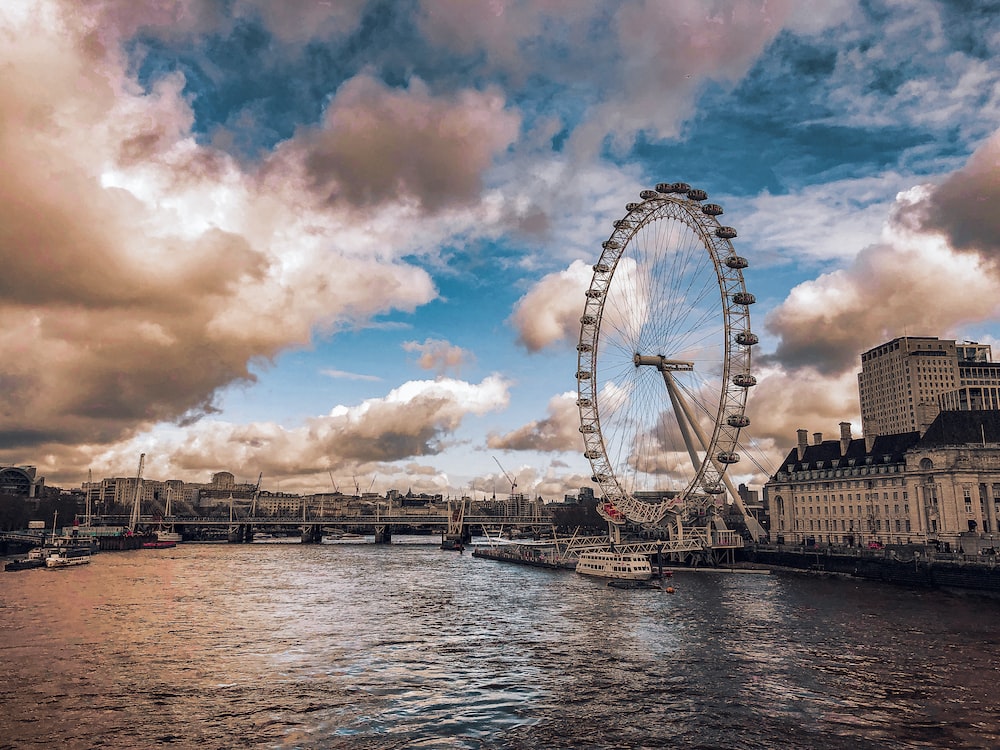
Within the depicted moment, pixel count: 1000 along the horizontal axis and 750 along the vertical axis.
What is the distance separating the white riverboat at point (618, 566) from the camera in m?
90.4

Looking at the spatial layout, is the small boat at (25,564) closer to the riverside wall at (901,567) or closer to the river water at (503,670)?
the river water at (503,670)

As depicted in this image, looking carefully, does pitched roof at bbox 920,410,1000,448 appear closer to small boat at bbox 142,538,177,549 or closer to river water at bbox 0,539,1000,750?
river water at bbox 0,539,1000,750

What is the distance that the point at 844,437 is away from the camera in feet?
412

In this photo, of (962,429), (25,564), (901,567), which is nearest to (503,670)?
(901,567)

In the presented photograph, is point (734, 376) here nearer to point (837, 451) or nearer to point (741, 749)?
point (837, 451)

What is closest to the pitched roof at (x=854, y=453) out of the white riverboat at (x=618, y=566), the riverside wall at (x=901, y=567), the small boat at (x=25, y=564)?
the riverside wall at (x=901, y=567)

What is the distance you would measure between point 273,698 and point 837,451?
371 feet

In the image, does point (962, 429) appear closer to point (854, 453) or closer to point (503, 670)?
point (854, 453)

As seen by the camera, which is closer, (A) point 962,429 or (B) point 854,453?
(A) point 962,429

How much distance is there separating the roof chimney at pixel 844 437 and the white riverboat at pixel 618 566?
4935 cm

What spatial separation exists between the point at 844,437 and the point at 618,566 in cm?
5639

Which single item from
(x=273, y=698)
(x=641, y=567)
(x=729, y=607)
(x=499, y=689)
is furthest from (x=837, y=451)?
(x=273, y=698)

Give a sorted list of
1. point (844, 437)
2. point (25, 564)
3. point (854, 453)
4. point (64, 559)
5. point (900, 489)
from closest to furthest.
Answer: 1. point (900, 489)
2. point (25, 564)
3. point (64, 559)
4. point (854, 453)
5. point (844, 437)

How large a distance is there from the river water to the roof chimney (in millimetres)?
52100
